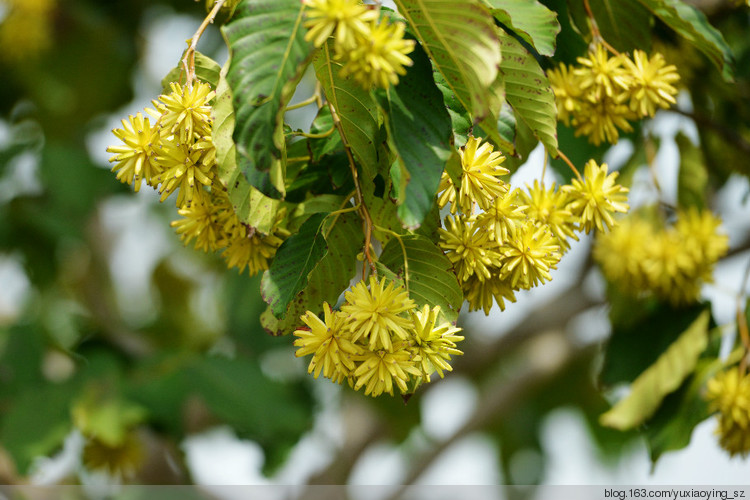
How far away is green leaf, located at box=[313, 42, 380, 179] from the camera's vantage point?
84 centimetres

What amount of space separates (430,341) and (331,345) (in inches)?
4.3

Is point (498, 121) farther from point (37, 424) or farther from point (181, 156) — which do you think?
point (37, 424)

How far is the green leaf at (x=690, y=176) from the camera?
5.68 feet

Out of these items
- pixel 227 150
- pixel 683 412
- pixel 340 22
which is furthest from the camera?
pixel 683 412

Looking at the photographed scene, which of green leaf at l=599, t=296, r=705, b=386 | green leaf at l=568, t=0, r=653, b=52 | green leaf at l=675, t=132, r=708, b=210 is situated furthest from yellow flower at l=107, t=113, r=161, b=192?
green leaf at l=675, t=132, r=708, b=210

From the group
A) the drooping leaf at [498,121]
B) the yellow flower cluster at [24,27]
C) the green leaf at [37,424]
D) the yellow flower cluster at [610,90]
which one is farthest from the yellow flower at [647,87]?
the yellow flower cluster at [24,27]

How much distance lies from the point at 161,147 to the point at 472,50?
1.18 feet

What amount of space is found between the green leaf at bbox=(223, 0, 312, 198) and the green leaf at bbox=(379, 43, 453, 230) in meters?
0.11

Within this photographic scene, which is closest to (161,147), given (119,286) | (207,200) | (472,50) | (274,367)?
(207,200)

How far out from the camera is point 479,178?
81cm

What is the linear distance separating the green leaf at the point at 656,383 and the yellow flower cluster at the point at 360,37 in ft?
3.24

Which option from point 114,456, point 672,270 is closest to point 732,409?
point 672,270

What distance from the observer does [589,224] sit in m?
0.96

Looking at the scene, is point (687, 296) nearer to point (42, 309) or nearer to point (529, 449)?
point (529, 449)
